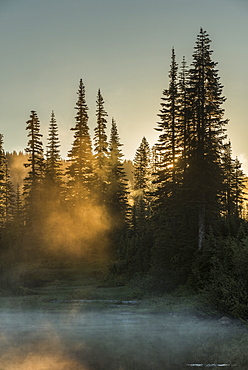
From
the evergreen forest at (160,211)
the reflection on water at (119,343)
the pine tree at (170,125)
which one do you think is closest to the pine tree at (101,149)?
the evergreen forest at (160,211)

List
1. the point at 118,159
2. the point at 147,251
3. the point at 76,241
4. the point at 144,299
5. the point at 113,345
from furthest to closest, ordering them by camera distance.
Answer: the point at 118,159
the point at 76,241
the point at 147,251
the point at 144,299
the point at 113,345

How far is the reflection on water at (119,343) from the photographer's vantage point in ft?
35.0

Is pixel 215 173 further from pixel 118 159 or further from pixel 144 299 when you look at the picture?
pixel 118 159

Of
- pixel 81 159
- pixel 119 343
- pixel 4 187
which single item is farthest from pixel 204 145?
pixel 4 187

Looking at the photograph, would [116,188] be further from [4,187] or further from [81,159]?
[4,187]

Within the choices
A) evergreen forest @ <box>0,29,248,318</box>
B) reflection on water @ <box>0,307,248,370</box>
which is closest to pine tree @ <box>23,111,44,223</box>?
evergreen forest @ <box>0,29,248,318</box>

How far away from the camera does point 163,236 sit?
92.4 feet

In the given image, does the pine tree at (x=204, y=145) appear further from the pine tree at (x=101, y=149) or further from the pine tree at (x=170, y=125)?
the pine tree at (x=101, y=149)

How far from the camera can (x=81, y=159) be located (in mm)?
59125

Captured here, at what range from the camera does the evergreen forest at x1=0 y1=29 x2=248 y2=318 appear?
23.4 m

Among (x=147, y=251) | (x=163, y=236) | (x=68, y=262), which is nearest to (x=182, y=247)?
(x=163, y=236)

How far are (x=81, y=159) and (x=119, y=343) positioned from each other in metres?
47.6

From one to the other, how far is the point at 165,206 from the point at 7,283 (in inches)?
525

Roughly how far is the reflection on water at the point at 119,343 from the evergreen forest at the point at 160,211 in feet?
6.25
